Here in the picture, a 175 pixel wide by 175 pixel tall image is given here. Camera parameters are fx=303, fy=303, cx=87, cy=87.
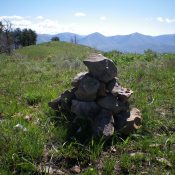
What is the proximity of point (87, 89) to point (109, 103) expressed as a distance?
0.48m

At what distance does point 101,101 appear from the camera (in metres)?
5.61

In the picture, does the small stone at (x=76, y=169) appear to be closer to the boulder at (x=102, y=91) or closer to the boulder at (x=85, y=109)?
the boulder at (x=85, y=109)

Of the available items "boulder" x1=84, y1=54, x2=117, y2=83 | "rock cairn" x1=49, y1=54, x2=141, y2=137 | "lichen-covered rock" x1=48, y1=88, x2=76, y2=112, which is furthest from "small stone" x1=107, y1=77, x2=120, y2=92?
"lichen-covered rock" x1=48, y1=88, x2=76, y2=112

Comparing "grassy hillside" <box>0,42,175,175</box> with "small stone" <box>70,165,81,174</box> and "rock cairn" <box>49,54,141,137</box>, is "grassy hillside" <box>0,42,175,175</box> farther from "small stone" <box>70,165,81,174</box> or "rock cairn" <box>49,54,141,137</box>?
"rock cairn" <box>49,54,141,137</box>

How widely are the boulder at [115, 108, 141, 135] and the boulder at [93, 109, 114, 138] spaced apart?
0.20 m

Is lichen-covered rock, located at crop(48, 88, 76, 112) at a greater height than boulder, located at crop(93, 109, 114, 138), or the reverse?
lichen-covered rock, located at crop(48, 88, 76, 112)

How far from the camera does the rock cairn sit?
17.8 feet

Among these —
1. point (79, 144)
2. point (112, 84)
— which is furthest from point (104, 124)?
point (112, 84)

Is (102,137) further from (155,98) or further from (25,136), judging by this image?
(155,98)

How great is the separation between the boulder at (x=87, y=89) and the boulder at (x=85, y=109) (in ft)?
0.41

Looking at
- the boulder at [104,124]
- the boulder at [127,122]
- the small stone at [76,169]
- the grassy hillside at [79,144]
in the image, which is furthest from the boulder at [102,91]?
the small stone at [76,169]

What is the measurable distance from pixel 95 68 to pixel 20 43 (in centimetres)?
8895

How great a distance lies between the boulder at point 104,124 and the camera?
5.11 m

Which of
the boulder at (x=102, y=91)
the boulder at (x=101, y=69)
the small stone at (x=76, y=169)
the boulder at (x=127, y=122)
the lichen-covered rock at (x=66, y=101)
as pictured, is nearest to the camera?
the small stone at (x=76, y=169)
